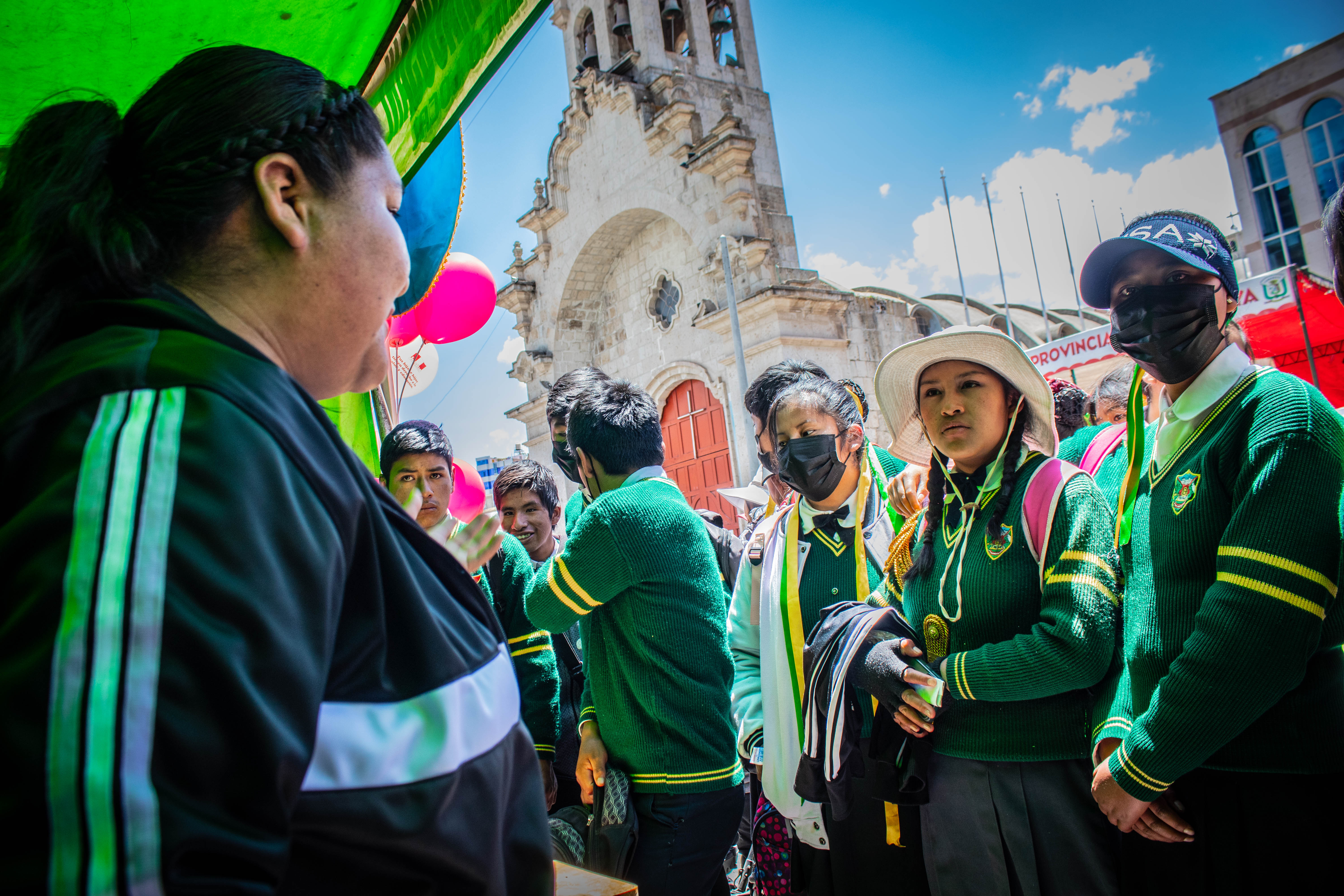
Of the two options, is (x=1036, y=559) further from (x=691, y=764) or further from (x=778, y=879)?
(x=778, y=879)

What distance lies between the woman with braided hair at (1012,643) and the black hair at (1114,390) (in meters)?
2.48

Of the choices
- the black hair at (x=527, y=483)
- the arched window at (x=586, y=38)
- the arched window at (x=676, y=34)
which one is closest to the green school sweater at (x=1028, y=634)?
the black hair at (x=527, y=483)

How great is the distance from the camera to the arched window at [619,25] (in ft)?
58.4

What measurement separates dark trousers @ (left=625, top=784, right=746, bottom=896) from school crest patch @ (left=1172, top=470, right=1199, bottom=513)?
1.54 meters

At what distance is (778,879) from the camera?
2713 millimetres

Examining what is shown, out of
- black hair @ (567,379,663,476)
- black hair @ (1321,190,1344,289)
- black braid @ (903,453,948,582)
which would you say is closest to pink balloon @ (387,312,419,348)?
black hair @ (567,379,663,476)

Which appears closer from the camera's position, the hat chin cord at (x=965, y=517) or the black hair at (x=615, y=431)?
the hat chin cord at (x=965, y=517)

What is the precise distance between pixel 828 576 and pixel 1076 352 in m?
8.89

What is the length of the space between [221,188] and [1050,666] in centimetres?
200

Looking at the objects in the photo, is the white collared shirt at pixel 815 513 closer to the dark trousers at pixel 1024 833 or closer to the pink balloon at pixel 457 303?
the dark trousers at pixel 1024 833

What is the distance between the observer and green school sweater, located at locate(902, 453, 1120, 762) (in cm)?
191

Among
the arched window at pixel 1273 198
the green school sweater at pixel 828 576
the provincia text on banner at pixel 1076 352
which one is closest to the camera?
the green school sweater at pixel 828 576

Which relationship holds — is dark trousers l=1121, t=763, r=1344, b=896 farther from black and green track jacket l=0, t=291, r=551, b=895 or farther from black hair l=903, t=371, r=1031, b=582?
black and green track jacket l=0, t=291, r=551, b=895

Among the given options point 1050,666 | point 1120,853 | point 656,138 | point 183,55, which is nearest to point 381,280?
point 183,55
